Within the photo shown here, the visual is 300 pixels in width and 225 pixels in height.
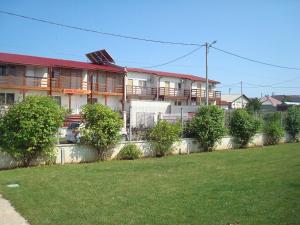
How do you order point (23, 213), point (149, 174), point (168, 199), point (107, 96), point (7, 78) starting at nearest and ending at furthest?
point (23, 213)
point (168, 199)
point (149, 174)
point (7, 78)
point (107, 96)

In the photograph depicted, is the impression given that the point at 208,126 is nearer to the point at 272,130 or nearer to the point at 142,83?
the point at 272,130

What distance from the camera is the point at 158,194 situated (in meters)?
8.52

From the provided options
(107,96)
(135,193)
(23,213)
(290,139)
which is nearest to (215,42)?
(290,139)

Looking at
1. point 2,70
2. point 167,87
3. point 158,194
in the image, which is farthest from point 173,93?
point 158,194

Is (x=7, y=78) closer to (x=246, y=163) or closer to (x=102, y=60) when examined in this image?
(x=102, y=60)

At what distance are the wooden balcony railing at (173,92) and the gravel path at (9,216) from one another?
41.8 metres

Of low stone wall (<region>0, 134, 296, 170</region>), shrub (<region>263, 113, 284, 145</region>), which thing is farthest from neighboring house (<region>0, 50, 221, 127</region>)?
low stone wall (<region>0, 134, 296, 170</region>)

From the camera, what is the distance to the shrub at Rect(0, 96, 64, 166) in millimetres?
12805

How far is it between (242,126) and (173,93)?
97.7 ft

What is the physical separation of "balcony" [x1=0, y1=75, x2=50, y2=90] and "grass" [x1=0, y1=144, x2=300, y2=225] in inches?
945

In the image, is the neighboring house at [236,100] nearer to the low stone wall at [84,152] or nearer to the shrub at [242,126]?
the shrub at [242,126]

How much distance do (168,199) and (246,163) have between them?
6789mm

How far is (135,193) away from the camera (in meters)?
8.66

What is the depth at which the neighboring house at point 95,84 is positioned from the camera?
1406 inches
